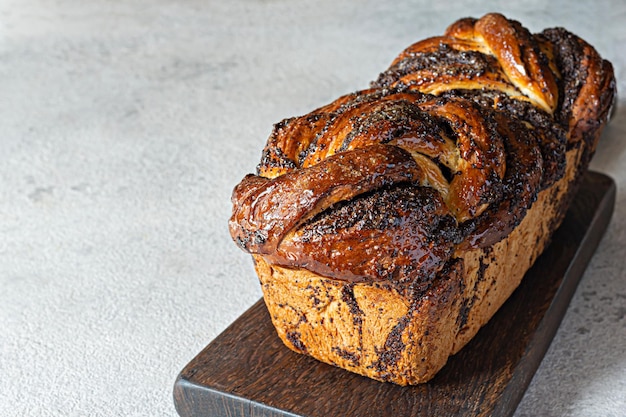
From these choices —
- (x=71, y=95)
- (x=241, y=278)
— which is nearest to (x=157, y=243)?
(x=241, y=278)

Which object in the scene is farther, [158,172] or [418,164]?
[158,172]

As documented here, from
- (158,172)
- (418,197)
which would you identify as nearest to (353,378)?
(418,197)

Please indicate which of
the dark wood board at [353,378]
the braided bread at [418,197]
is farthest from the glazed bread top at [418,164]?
the dark wood board at [353,378]

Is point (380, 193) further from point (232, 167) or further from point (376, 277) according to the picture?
point (232, 167)

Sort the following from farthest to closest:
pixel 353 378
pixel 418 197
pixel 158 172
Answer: pixel 158 172 < pixel 353 378 < pixel 418 197

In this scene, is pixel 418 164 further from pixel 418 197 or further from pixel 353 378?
pixel 353 378

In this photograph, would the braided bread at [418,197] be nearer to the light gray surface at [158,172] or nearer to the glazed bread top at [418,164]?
the glazed bread top at [418,164]
